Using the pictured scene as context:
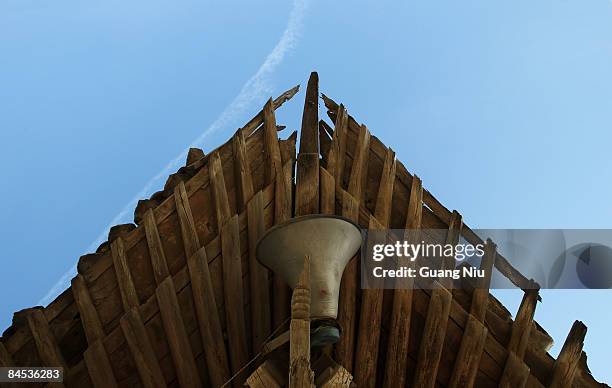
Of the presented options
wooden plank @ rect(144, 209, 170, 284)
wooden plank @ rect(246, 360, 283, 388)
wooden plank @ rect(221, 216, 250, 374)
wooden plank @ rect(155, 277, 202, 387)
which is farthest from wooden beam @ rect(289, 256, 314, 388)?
wooden plank @ rect(144, 209, 170, 284)

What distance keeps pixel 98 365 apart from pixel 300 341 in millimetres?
2190

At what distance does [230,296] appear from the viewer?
4891 millimetres

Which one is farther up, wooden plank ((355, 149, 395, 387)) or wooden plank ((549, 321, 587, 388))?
wooden plank ((355, 149, 395, 387))

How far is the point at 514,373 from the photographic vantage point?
4.87m

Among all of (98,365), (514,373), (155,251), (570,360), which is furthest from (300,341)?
(570,360)

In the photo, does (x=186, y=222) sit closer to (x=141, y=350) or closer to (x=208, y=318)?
(x=208, y=318)

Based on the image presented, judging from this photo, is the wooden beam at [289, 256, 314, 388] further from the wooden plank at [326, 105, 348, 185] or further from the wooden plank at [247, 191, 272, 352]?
the wooden plank at [326, 105, 348, 185]

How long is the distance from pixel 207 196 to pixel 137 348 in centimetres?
120

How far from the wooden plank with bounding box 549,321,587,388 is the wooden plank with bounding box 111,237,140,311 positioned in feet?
9.93

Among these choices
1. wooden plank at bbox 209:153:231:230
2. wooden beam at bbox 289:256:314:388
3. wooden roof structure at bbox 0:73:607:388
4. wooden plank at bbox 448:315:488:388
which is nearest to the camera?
wooden beam at bbox 289:256:314:388

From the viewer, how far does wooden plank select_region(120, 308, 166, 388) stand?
4719 millimetres

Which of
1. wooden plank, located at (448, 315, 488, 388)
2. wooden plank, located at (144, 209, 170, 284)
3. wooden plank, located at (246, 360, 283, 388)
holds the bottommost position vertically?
wooden plank, located at (246, 360, 283, 388)

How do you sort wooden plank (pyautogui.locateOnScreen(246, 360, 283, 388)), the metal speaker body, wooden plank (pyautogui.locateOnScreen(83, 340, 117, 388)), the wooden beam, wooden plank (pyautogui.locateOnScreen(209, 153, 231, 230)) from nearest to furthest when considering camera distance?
the wooden beam < wooden plank (pyautogui.locateOnScreen(246, 360, 283, 388)) < the metal speaker body < wooden plank (pyautogui.locateOnScreen(83, 340, 117, 388)) < wooden plank (pyautogui.locateOnScreen(209, 153, 231, 230))

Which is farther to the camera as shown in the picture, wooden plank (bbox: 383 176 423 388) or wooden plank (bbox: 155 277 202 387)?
wooden plank (bbox: 383 176 423 388)
